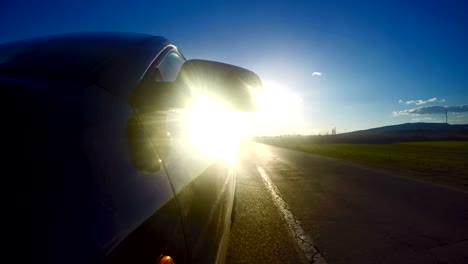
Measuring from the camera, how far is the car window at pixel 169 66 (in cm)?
192

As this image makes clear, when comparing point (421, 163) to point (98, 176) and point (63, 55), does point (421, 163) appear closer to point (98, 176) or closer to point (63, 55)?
point (63, 55)

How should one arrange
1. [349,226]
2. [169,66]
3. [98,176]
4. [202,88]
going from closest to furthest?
[98,176]
[202,88]
[169,66]
[349,226]

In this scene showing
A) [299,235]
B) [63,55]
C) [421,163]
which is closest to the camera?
[63,55]

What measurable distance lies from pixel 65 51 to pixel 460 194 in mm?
9981

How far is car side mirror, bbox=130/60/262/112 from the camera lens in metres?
1.26

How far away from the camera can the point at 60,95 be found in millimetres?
995

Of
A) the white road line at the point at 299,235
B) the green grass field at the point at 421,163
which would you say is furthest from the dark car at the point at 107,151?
the green grass field at the point at 421,163

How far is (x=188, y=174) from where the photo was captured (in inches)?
56.9

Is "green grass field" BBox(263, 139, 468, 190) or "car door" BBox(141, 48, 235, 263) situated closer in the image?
"car door" BBox(141, 48, 235, 263)

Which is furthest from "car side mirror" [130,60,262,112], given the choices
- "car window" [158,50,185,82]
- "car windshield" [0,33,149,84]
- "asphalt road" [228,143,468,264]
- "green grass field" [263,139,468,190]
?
"green grass field" [263,139,468,190]

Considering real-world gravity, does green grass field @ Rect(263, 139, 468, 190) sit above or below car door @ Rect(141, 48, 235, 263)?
below

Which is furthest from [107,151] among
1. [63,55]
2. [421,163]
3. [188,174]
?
[421,163]

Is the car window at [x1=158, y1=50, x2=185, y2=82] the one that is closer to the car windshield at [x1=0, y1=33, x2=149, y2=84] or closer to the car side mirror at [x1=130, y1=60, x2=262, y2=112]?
the car windshield at [x1=0, y1=33, x2=149, y2=84]

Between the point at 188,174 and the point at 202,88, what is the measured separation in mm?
497
